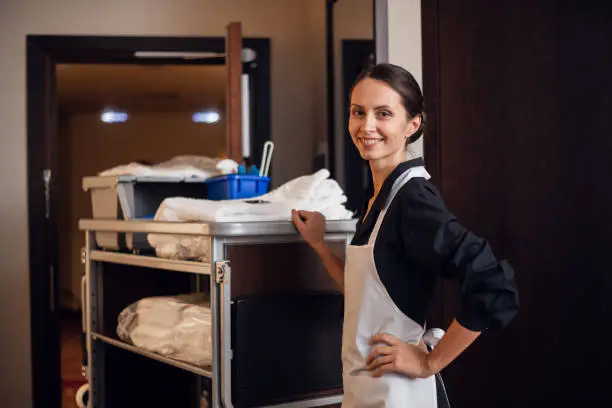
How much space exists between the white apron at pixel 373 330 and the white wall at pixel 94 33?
2.16 meters

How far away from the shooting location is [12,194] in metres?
3.47

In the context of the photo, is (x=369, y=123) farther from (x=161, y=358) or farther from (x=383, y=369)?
(x=161, y=358)


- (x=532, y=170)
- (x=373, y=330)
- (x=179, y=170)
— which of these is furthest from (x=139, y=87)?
(x=373, y=330)

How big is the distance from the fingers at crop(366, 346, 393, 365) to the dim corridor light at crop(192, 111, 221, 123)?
710cm

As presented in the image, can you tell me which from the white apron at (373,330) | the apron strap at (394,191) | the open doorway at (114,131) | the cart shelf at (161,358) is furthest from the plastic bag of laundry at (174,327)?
the open doorway at (114,131)

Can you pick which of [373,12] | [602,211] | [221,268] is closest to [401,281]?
[221,268]

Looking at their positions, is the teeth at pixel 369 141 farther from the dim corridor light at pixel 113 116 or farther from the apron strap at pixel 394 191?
the dim corridor light at pixel 113 116

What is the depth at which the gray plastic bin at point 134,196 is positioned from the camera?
7.29 ft

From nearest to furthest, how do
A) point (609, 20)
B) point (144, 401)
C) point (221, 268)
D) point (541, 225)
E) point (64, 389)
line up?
point (221, 268) < point (609, 20) < point (541, 225) < point (144, 401) < point (64, 389)

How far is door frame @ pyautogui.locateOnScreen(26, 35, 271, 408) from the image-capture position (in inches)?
135

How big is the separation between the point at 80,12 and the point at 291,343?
7.95 feet

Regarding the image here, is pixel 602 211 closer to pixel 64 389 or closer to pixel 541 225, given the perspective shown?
pixel 541 225

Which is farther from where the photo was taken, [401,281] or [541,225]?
[541,225]

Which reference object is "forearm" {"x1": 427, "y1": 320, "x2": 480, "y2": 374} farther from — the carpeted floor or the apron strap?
the carpeted floor
